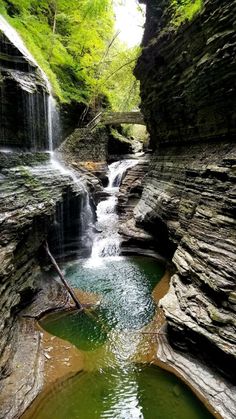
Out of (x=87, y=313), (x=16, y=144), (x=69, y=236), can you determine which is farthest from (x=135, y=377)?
(x=16, y=144)

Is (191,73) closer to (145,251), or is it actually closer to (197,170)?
(197,170)

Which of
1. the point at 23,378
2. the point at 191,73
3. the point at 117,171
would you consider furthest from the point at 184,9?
the point at 117,171

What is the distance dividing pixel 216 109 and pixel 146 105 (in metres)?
6.11

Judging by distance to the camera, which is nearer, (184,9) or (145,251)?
(184,9)

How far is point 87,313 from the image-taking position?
8.91m

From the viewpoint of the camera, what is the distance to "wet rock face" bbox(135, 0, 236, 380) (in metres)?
6.16

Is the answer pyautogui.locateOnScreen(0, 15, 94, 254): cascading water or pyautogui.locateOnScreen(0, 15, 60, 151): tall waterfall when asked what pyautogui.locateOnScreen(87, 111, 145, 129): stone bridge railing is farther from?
pyautogui.locateOnScreen(0, 15, 60, 151): tall waterfall

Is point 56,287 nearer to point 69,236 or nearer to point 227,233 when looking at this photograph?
point 69,236

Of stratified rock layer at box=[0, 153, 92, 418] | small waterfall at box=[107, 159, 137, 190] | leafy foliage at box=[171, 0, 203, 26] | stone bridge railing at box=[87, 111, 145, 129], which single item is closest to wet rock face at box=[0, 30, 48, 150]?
stratified rock layer at box=[0, 153, 92, 418]

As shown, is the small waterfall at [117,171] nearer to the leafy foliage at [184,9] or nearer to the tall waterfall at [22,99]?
the tall waterfall at [22,99]

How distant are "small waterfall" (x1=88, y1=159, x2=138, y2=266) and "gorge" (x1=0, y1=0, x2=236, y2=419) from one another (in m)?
0.13

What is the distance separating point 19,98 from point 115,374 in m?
9.99

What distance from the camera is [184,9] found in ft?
32.2

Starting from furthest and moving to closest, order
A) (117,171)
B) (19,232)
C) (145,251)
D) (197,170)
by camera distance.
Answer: (117,171) → (145,251) → (197,170) → (19,232)
